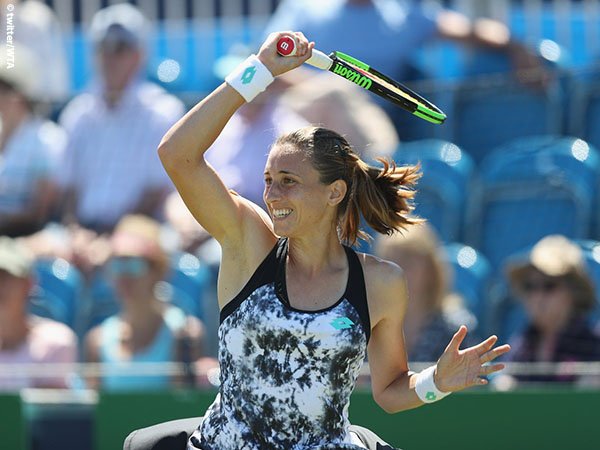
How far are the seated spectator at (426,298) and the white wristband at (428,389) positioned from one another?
206 centimetres

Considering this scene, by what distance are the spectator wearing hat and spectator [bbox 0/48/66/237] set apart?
295 cm

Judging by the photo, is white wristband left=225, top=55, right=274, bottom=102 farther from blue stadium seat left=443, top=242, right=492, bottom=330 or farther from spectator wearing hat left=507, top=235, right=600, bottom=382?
blue stadium seat left=443, top=242, right=492, bottom=330

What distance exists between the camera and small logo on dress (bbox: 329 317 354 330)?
3.73 meters

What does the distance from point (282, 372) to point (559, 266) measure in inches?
106

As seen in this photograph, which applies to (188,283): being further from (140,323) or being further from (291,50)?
(291,50)

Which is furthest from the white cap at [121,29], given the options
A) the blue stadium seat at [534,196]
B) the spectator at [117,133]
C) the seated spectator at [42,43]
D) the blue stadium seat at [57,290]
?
the blue stadium seat at [534,196]

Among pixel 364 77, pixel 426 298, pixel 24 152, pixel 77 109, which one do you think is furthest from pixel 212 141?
pixel 77 109

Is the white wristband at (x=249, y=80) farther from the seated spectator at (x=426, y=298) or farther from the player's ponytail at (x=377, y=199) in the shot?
the seated spectator at (x=426, y=298)

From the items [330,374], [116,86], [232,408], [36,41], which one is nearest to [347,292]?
[330,374]

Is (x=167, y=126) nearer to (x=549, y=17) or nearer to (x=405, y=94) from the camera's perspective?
(x=549, y=17)

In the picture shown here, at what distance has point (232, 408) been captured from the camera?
375 centimetres

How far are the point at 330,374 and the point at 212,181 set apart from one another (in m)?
0.70

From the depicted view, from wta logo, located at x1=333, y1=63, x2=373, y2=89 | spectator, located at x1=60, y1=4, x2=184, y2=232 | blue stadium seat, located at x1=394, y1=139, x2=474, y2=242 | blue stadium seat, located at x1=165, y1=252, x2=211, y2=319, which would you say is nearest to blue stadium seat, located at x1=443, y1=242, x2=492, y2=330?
blue stadium seat, located at x1=394, y1=139, x2=474, y2=242

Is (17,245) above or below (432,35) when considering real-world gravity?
below
